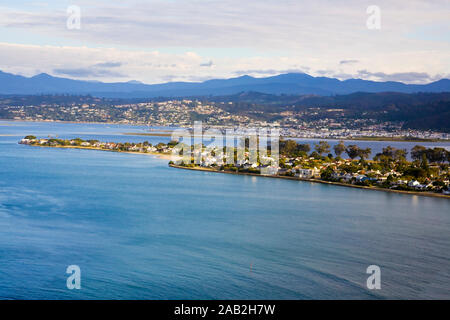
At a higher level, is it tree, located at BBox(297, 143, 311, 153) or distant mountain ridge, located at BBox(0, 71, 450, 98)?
distant mountain ridge, located at BBox(0, 71, 450, 98)

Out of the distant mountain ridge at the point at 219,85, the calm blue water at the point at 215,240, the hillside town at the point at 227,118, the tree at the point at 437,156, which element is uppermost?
the distant mountain ridge at the point at 219,85

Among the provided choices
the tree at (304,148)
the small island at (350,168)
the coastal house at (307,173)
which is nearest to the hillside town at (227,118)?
the tree at (304,148)

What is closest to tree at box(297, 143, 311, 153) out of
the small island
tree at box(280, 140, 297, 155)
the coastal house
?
the small island

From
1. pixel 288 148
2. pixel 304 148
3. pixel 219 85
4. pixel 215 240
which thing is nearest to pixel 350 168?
pixel 304 148

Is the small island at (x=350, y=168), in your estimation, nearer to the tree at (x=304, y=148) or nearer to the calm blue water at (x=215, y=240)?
the tree at (x=304, y=148)

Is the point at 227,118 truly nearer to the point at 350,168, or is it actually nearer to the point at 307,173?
the point at 307,173

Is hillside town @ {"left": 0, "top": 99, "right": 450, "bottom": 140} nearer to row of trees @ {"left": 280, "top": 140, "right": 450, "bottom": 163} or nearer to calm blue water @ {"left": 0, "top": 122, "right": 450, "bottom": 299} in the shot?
row of trees @ {"left": 280, "top": 140, "right": 450, "bottom": 163}

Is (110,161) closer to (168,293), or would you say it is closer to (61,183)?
(61,183)
